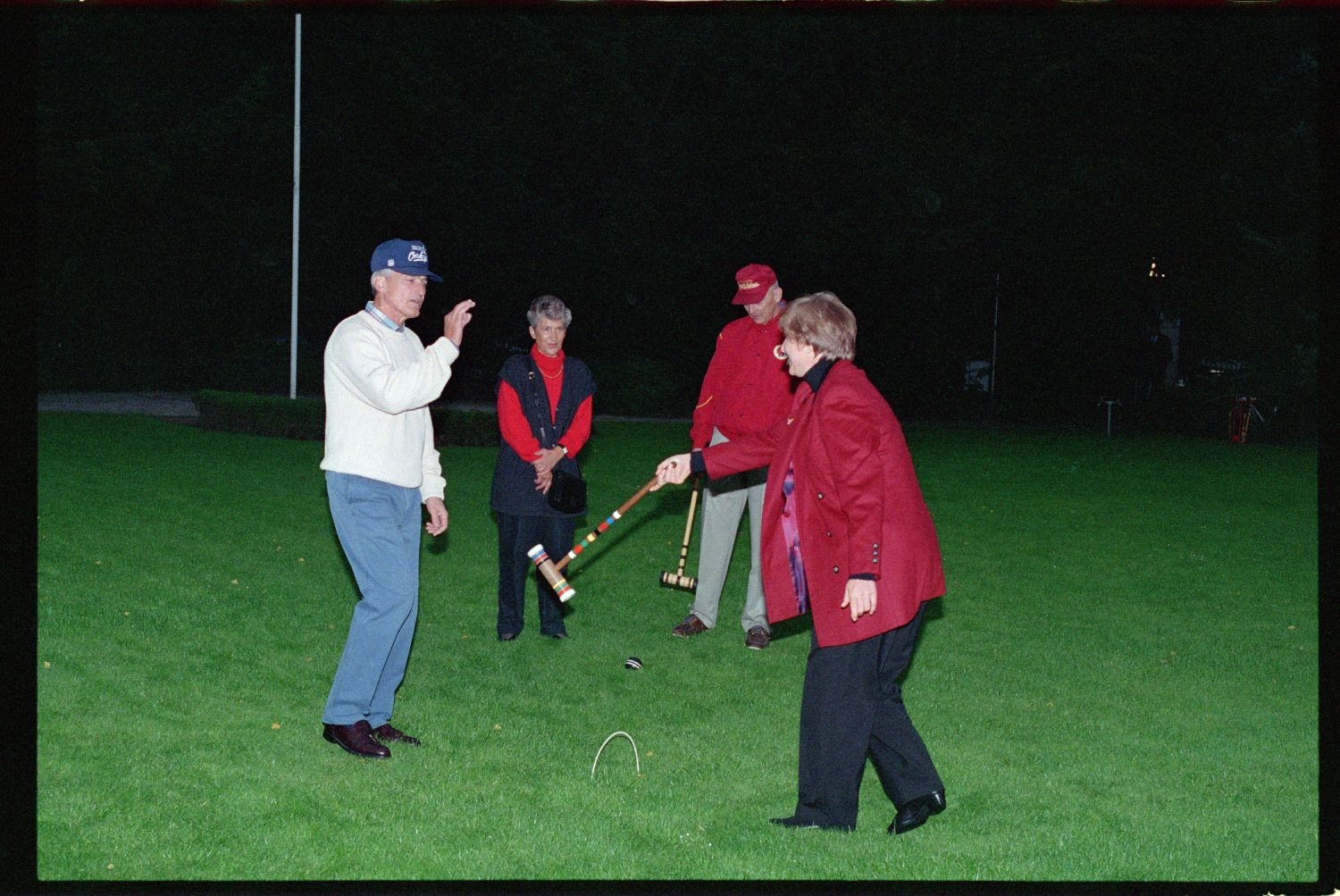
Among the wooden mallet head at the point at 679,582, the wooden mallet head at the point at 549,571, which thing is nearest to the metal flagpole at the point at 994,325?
the wooden mallet head at the point at 679,582

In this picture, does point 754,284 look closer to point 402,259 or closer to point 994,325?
point 402,259

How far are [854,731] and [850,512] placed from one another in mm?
767

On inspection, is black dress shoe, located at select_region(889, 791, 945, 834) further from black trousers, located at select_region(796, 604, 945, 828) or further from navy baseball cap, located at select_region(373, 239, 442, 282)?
navy baseball cap, located at select_region(373, 239, 442, 282)

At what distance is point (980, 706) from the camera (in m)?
6.97

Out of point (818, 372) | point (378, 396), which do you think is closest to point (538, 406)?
point (378, 396)

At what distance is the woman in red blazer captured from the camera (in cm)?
480

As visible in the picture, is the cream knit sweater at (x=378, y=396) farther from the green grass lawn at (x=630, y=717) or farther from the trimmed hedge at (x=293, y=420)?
the trimmed hedge at (x=293, y=420)

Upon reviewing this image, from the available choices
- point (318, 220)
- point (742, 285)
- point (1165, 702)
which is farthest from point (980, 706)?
point (318, 220)

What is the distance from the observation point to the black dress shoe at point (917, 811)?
16.7 ft

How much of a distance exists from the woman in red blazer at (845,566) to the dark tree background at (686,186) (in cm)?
2636

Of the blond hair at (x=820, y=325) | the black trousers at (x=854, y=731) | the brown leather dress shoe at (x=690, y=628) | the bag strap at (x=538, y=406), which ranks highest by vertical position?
the blond hair at (x=820, y=325)

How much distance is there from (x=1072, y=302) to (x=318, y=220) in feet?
63.2

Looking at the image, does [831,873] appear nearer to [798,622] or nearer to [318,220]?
[798,622]

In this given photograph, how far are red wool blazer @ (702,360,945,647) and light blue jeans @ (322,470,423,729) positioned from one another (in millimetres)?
1618
